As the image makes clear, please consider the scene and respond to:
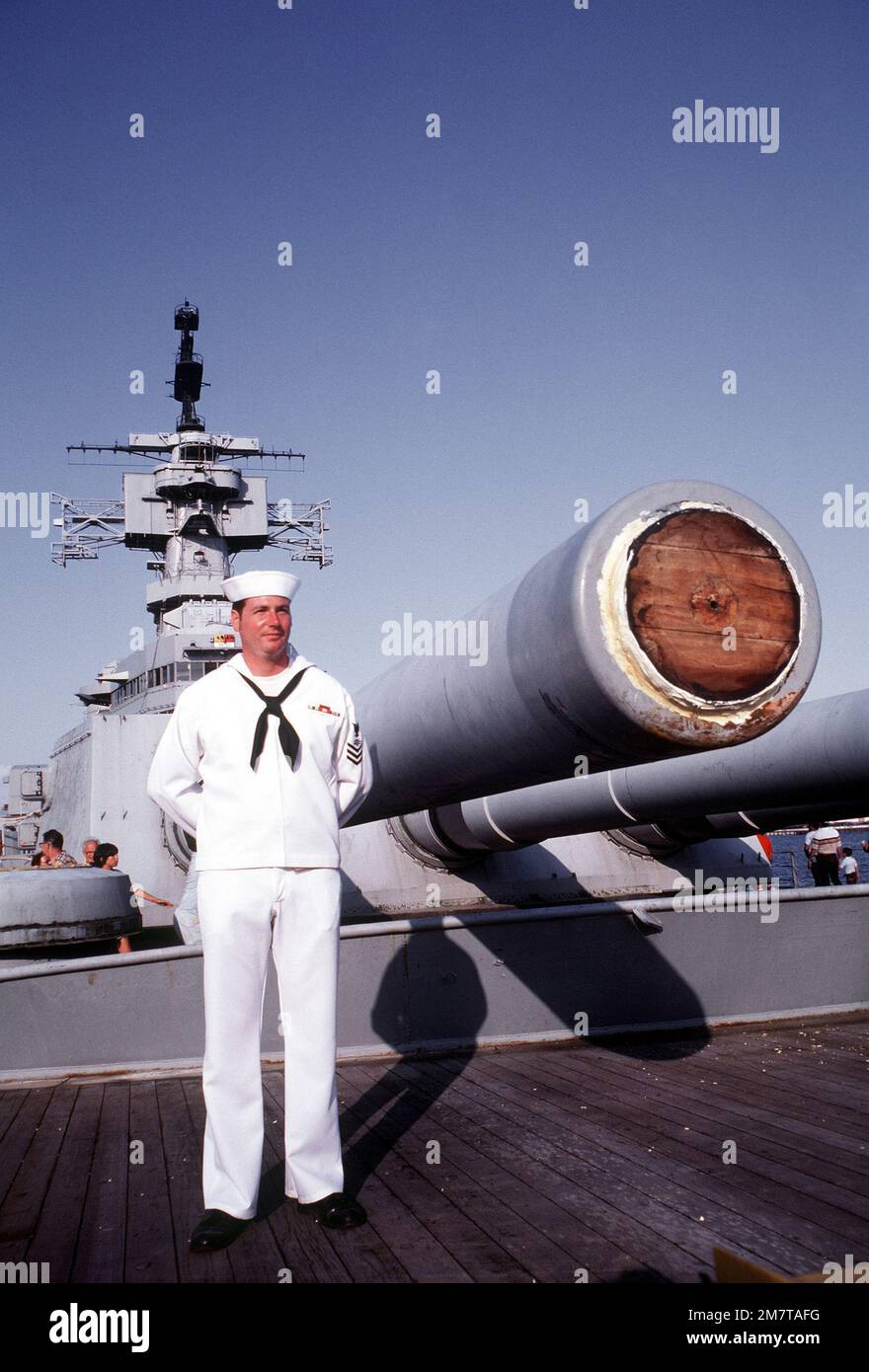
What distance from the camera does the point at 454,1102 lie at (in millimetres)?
4082

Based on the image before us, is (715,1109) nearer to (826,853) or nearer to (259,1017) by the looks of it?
(259,1017)

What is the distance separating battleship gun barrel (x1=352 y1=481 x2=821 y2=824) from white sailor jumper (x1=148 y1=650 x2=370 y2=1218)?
2.69ft

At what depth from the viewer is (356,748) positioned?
10.2ft

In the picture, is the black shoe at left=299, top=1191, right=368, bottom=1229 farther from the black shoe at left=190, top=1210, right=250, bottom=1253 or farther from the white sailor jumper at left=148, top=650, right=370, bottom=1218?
the black shoe at left=190, top=1210, right=250, bottom=1253

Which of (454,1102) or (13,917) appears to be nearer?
(454,1102)

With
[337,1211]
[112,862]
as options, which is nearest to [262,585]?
[337,1211]

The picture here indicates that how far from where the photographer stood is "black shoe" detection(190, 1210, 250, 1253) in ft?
8.57

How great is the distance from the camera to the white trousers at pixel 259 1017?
2850 mm

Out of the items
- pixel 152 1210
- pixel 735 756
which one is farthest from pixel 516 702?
pixel 735 756

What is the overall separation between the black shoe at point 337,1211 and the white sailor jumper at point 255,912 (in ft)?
0.10

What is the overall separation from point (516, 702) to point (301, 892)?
3.34ft

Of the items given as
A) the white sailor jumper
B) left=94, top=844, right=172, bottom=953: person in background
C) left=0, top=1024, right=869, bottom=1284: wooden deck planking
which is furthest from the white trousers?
left=94, top=844, right=172, bottom=953: person in background

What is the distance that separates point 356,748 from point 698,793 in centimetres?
276
